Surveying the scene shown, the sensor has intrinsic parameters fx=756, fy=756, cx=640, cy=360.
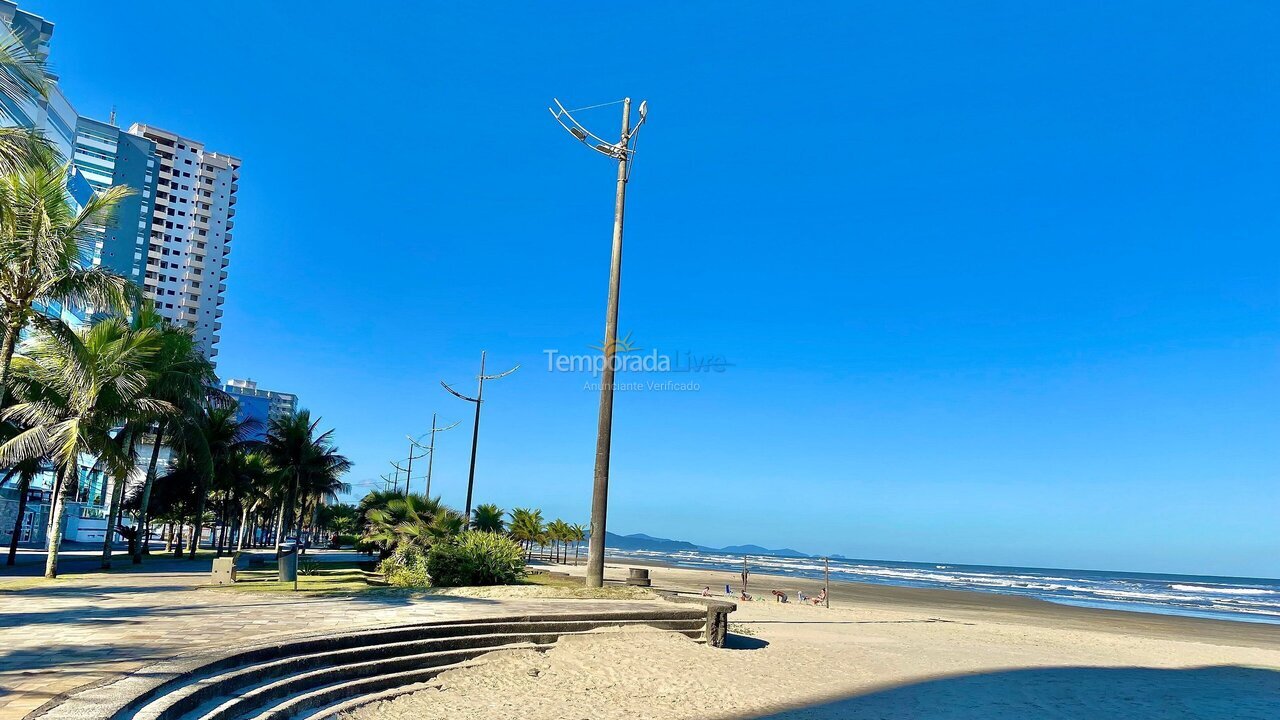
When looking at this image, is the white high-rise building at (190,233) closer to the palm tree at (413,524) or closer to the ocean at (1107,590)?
the ocean at (1107,590)

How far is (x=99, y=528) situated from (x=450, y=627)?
2471 inches

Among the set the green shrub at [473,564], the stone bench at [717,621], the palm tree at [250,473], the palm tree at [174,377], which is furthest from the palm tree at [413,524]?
the palm tree at [250,473]

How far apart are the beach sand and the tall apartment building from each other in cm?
9141

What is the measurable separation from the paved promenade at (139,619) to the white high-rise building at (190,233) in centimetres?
12092

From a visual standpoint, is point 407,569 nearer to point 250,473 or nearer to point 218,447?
point 218,447

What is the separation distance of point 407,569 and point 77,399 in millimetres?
8883

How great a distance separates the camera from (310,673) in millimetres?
8117

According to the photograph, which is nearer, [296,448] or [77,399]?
[77,399]

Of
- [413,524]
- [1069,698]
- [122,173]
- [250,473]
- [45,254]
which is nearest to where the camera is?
[1069,698]

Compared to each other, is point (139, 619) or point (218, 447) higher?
point (218, 447)

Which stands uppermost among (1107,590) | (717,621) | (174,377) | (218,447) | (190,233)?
(190,233)

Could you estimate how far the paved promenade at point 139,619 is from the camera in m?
6.77

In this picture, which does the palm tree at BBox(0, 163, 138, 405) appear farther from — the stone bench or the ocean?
the ocean

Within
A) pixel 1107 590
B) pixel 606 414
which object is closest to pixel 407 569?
pixel 606 414
